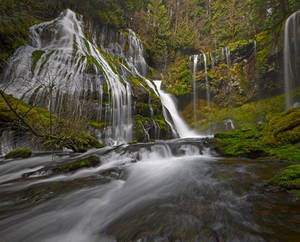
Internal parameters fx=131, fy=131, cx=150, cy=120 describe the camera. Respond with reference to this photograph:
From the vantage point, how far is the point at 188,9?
25219 mm

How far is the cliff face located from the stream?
17.4ft

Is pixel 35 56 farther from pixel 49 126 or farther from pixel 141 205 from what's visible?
pixel 141 205

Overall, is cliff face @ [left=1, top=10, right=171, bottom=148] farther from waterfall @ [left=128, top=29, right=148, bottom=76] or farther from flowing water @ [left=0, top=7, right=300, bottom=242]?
waterfall @ [left=128, top=29, right=148, bottom=76]

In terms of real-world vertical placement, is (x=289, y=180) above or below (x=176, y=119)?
below

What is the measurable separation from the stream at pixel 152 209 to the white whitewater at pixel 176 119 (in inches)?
406

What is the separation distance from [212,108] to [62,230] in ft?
47.4

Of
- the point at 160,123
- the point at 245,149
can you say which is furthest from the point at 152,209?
the point at 160,123

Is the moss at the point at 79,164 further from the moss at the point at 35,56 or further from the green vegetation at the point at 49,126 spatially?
the moss at the point at 35,56

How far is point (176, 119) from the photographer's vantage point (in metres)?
14.0

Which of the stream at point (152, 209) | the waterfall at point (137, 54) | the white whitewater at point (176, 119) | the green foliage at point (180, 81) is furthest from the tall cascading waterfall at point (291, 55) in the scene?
the waterfall at point (137, 54)

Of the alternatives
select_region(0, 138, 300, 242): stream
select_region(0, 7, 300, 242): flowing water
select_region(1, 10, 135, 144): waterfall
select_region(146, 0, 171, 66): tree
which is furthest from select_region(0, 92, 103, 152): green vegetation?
select_region(146, 0, 171, 66): tree

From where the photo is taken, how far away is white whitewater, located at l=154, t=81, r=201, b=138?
42.9 feet

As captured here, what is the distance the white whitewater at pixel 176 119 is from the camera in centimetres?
1306

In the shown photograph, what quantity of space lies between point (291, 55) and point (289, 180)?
1303cm
